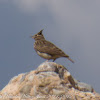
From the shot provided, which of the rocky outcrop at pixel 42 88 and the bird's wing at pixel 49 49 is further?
the bird's wing at pixel 49 49

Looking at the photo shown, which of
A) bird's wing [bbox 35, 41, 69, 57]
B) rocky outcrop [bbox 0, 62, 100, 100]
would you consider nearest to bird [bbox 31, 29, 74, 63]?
bird's wing [bbox 35, 41, 69, 57]

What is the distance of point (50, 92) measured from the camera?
32.5 ft

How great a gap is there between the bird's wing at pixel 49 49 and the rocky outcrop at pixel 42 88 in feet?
11.7

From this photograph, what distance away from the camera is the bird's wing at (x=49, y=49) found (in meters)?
15.1

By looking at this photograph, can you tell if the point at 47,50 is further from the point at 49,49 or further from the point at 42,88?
the point at 42,88

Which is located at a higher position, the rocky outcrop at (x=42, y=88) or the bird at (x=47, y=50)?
the bird at (x=47, y=50)

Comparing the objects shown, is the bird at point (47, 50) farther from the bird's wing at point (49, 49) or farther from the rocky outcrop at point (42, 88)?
the rocky outcrop at point (42, 88)

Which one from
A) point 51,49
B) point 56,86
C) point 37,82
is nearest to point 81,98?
point 56,86

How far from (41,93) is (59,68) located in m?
2.52

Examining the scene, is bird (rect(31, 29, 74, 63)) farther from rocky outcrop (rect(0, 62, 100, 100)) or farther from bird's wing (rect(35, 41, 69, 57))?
rocky outcrop (rect(0, 62, 100, 100))

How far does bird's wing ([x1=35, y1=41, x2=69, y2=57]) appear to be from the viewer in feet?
49.4

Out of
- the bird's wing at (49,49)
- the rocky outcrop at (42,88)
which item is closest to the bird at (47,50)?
the bird's wing at (49,49)

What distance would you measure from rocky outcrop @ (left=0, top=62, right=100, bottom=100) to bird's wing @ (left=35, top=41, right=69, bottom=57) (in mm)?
3558

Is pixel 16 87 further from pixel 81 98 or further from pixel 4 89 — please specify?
pixel 81 98
